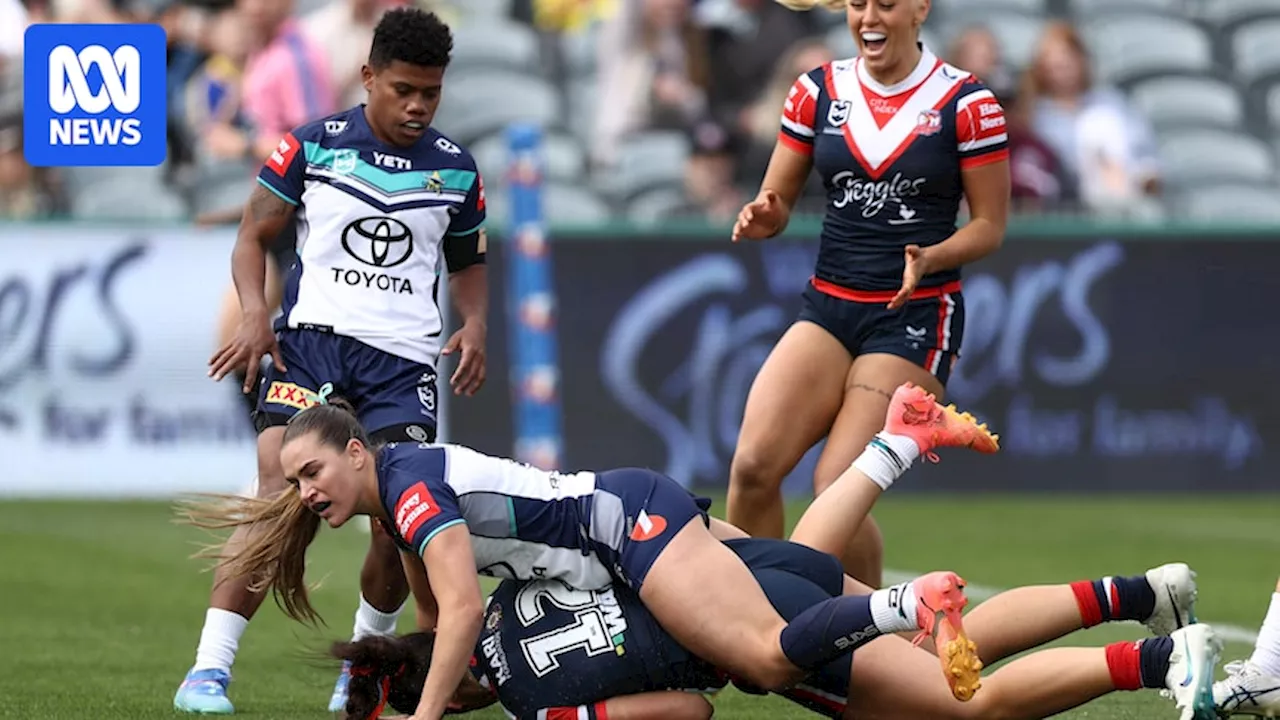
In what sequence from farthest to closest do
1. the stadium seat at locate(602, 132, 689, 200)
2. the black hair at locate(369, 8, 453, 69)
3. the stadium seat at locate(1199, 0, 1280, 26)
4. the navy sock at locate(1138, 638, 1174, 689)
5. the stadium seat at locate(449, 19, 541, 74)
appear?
the stadium seat at locate(1199, 0, 1280, 26) < the stadium seat at locate(449, 19, 541, 74) < the stadium seat at locate(602, 132, 689, 200) < the black hair at locate(369, 8, 453, 69) < the navy sock at locate(1138, 638, 1174, 689)

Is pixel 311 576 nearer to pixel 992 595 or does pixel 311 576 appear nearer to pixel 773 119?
pixel 992 595

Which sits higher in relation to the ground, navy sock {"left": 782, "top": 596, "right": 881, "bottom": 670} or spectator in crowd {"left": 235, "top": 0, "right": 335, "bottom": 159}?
spectator in crowd {"left": 235, "top": 0, "right": 335, "bottom": 159}

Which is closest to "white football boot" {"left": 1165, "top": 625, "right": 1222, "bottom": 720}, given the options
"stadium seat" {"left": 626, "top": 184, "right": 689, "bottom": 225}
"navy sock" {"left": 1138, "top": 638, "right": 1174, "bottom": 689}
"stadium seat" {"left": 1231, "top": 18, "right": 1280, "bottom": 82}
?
"navy sock" {"left": 1138, "top": 638, "right": 1174, "bottom": 689}

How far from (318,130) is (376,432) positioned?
1.02 metres

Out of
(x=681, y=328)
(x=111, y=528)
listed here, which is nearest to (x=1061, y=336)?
(x=681, y=328)

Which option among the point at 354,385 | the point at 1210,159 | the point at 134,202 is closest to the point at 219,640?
the point at 354,385

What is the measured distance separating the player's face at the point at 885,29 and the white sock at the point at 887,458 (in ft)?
4.56

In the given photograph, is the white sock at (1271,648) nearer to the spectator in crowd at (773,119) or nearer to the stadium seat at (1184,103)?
the spectator in crowd at (773,119)

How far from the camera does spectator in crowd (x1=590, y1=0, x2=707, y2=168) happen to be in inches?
639

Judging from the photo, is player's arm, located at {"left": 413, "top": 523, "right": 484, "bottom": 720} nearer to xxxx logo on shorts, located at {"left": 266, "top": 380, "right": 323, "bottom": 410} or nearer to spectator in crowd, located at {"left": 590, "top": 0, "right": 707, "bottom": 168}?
xxxx logo on shorts, located at {"left": 266, "top": 380, "right": 323, "bottom": 410}

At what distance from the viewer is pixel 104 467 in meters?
14.1

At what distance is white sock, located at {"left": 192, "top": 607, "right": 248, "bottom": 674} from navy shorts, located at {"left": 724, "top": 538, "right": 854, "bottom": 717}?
1.73m

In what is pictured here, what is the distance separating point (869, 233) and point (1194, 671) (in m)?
2.36

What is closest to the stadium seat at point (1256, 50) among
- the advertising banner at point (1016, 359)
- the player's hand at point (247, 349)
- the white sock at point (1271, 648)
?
the advertising banner at point (1016, 359)
